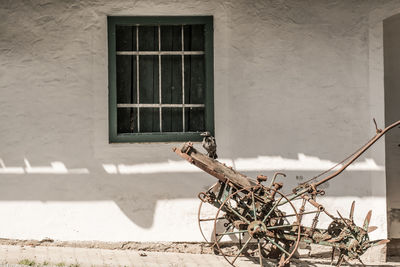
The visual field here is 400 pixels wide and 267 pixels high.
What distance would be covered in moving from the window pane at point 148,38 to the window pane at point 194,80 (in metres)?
0.46

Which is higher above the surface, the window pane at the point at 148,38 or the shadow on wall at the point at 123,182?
the window pane at the point at 148,38

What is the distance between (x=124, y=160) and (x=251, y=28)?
231 cm

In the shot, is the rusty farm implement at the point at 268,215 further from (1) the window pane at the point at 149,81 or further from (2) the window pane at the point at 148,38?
(2) the window pane at the point at 148,38

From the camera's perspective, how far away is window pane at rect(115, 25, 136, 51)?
302 inches

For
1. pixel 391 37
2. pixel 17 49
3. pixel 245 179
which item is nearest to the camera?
pixel 245 179

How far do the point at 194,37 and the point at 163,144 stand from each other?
145cm

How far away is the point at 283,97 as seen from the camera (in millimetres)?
7570

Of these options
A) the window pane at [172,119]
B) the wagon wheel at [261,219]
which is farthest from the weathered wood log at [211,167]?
the window pane at [172,119]

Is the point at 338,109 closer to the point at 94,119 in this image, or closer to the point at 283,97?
the point at 283,97

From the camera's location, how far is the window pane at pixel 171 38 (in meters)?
7.72


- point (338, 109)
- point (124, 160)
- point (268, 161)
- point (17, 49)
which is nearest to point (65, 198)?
point (124, 160)

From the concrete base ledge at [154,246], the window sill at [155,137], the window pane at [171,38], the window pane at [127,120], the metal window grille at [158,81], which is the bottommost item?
the concrete base ledge at [154,246]

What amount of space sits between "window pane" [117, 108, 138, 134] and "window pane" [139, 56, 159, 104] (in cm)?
20

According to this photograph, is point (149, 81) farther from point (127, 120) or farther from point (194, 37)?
point (194, 37)
